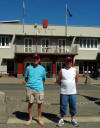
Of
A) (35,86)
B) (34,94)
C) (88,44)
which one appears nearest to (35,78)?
(35,86)

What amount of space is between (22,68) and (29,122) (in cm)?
2692

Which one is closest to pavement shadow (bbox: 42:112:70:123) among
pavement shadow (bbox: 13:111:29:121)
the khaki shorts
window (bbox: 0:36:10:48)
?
pavement shadow (bbox: 13:111:29:121)

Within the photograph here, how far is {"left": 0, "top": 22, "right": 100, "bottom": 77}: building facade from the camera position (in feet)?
111

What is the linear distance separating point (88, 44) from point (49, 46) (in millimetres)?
6115

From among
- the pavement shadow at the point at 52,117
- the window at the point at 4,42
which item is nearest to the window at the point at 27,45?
the window at the point at 4,42

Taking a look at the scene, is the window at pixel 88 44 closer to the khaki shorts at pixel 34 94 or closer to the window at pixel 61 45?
the window at pixel 61 45

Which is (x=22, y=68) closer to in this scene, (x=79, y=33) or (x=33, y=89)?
(x=79, y=33)

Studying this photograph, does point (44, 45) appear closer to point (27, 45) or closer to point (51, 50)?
point (51, 50)

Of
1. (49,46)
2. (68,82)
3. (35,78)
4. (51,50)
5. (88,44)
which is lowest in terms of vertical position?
(68,82)

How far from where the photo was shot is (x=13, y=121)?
6.90 meters

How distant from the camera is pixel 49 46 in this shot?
3462cm

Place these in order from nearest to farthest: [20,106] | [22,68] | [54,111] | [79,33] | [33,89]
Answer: [33,89], [54,111], [20,106], [22,68], [79,33]

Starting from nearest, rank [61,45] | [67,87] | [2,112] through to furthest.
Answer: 1. [67,87]
2. [2,112]
3. [61,45]

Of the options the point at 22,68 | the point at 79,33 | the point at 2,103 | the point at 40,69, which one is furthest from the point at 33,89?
the point at 79,33
